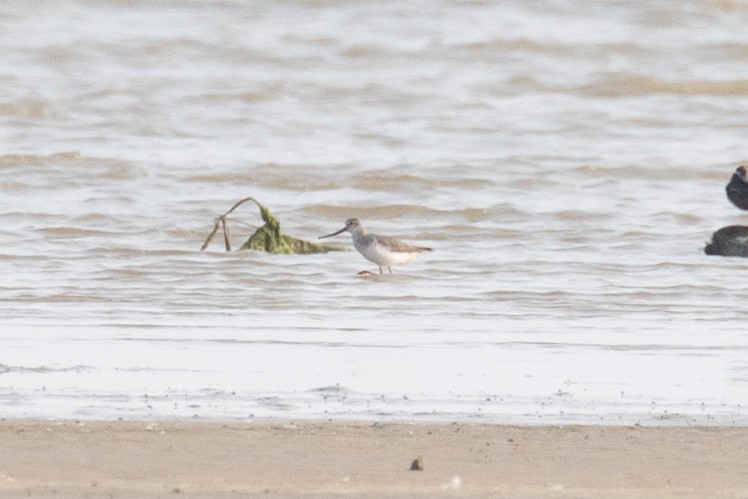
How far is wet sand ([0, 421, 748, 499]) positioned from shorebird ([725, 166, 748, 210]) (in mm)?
7215

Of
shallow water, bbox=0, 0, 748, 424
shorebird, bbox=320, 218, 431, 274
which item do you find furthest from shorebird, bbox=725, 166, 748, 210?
shorebird, bbox=320, 218, 431, 274

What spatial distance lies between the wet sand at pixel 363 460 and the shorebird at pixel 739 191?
7.21 metres

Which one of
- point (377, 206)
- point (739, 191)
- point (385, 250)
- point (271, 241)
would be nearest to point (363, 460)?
point (385, 250)

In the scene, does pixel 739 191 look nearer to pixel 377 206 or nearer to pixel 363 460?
pixel 377 206

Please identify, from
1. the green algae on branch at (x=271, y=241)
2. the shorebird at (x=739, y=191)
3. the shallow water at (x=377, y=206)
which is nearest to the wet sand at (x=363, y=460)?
the shallow water at (x=377, y=206)

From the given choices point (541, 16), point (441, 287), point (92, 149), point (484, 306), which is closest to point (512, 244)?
point (441, 287)

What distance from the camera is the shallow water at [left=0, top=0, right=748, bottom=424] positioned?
6930mm

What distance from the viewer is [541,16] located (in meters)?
26.5

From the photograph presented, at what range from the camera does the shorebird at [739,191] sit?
12898 mm

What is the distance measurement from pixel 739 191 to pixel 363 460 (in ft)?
26.5

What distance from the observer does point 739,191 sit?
42.4 ft

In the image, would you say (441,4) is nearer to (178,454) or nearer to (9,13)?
(9,13)

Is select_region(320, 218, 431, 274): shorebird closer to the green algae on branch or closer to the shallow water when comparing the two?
the shallow water

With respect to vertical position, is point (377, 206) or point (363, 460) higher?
point (363, 460)
